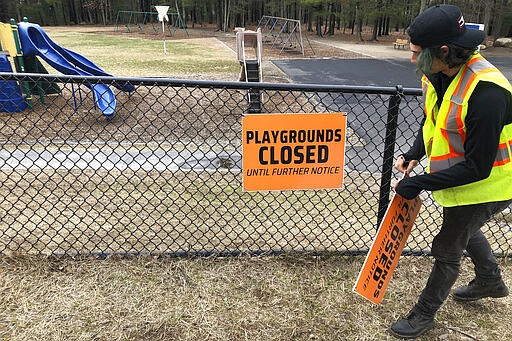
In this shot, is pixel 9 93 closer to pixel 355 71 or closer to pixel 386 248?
pixel 386 248

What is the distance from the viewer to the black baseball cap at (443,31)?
1.70 metres

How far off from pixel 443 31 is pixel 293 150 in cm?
109

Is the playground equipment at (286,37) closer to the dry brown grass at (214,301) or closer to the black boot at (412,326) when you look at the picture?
the dry brown grass at (214,301)

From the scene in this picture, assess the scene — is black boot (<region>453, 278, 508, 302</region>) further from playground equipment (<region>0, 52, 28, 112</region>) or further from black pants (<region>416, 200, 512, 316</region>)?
playground equipment (<region>0, 52, 28, 112</region>)

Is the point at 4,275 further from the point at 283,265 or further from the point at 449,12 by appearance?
the point at 449,12

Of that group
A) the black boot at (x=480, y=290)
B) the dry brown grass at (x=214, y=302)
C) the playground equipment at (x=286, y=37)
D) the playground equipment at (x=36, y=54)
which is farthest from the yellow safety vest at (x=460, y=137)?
the playground equipment at (x=286, y=37)

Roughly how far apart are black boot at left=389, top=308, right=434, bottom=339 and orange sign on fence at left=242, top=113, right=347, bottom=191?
33.8 inches

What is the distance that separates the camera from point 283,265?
115 inches

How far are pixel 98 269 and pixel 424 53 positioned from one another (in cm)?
231

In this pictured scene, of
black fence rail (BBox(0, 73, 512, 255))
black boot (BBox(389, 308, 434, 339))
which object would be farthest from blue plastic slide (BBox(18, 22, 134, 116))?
black boot (BBox(389, 308, 434, 339))

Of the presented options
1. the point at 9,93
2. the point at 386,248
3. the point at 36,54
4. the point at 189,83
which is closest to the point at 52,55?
the point at 36,54

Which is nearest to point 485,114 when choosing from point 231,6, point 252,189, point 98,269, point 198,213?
point 252,189

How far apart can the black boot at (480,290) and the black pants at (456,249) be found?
1.5 inches

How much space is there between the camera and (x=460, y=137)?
72.1 inches
